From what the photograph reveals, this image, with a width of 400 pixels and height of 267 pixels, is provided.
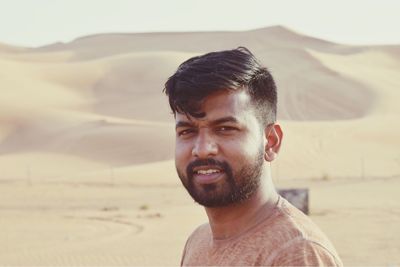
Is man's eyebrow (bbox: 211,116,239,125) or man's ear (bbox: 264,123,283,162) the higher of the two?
man's eyebrow (bbox: 211,116,239,125)

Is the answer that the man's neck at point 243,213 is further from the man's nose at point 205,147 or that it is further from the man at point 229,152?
the man's nose at point 205,147

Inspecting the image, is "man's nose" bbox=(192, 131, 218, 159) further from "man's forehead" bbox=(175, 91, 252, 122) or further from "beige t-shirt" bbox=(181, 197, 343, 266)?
"beige t-shirt" bbox=(181, 197, 343, 266)

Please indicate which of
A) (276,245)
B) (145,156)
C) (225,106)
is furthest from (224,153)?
(145,156)

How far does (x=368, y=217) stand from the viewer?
1644 centimetres

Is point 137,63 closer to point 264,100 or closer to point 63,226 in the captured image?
point 63,226

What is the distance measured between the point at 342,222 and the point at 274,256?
14052 millimetres

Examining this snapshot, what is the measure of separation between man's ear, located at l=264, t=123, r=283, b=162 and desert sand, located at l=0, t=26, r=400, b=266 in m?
9.12

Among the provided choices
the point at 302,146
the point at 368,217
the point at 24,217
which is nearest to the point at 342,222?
the point at 368,217

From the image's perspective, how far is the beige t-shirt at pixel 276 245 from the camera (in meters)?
1.98

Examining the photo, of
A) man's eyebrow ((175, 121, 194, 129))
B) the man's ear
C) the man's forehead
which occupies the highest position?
the man's forehead

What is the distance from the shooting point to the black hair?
2188mm

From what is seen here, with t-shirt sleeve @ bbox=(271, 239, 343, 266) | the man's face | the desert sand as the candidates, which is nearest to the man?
the man's face

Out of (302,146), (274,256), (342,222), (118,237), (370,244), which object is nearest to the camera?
(274,256)

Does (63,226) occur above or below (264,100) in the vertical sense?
below
